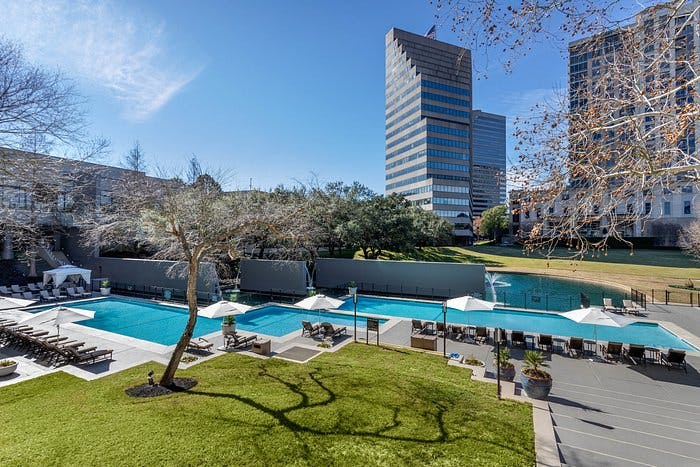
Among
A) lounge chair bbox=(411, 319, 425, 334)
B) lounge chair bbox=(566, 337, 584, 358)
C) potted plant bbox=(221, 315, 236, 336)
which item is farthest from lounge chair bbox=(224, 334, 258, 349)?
lounge chair bbox=(566, 337, 584, 358)

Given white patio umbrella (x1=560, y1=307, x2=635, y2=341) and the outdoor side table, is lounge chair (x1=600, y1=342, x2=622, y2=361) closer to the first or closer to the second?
white patio umbrella (x1=560, y1=307, x2=635, y2=341)

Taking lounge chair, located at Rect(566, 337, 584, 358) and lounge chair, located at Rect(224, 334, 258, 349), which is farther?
lounge chair, located at Rect(224, 334, 258, 349)

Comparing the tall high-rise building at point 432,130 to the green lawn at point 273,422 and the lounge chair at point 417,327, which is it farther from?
the green lawn at point 273,422

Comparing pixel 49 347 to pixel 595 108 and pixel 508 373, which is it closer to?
pixel 508 373

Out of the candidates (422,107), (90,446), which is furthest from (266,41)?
(422,107)

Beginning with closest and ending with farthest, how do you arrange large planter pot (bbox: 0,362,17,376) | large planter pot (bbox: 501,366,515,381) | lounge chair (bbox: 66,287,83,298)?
large planter pot (bbox: 501,366,515,381)
large planter pot (bbox: 0,362,17,376)
lounge chair (bbox: 66,287,83,298)

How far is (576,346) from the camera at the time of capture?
1258cm

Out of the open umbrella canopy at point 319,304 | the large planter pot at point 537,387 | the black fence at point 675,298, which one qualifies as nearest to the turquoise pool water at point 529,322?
the open umbrella canopy at point 319,304

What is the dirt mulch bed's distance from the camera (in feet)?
26.2

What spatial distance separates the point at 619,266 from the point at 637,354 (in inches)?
1536

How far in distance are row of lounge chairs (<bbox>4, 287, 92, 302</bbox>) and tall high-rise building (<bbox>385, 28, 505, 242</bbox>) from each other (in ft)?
208

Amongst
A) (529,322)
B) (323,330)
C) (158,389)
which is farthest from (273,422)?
(529,322)

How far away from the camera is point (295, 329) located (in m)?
17.1

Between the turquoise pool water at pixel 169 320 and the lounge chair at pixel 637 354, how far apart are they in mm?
9938
